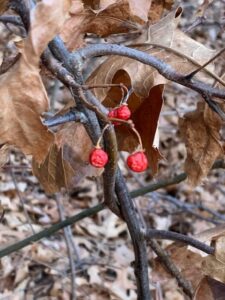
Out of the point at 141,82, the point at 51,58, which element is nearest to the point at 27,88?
the point at 51,58

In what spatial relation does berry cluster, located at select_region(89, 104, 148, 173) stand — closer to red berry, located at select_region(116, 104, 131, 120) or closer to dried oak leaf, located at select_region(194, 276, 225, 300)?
red berry, located at select_region(116, 104, 131, 120)

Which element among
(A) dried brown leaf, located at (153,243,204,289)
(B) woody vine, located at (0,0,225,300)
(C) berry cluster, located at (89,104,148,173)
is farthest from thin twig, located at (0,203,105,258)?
(C) berry cluster, located at (89,104,148,173)

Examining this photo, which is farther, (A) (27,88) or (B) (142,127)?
(B) (142,127)

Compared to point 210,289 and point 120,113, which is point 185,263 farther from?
point 120,113

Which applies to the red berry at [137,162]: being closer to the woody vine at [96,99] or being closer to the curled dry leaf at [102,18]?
the woody vine at [96,99]

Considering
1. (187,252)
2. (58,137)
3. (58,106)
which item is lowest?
Result: (58,106)

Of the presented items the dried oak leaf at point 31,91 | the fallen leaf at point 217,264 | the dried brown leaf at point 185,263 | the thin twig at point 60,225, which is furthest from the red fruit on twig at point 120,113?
the thin twig at point 60,225

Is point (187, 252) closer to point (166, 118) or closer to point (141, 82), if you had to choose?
point (141, 82)
